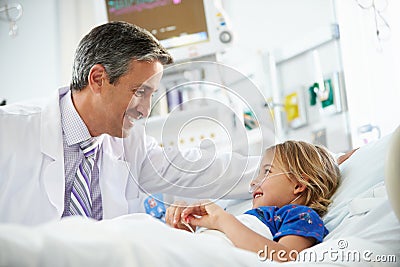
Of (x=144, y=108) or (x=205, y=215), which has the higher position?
(x=144, y=108)

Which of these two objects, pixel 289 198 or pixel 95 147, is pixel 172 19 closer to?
pixel 95 147

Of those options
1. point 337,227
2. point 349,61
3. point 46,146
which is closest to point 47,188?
point 46,146

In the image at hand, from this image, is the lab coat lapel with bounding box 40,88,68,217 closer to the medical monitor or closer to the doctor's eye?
the doctor's eye

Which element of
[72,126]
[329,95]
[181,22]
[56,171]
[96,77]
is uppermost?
[181,22]

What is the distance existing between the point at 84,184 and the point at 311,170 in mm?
706

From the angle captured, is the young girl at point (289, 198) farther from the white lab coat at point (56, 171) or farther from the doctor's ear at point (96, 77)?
the doctor's ear at point (96, 77)

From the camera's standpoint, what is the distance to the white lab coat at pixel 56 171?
5.86ft

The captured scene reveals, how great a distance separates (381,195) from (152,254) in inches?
32.2

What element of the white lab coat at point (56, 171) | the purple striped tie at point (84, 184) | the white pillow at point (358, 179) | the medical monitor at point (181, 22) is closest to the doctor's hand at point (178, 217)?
the white lab coat at point (56, 171)

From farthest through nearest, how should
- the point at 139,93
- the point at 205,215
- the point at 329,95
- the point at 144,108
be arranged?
the point at 329,95 < the point at 139,93 < the point at 144,108 < the point at 205,215

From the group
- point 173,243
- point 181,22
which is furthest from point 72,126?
point 181,22

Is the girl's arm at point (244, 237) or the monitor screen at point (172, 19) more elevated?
the monitor screen at point (172, 19)

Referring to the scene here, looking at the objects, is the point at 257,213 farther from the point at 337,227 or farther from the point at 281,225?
the point at 337,227

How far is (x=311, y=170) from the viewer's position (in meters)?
Answer: 1.60
